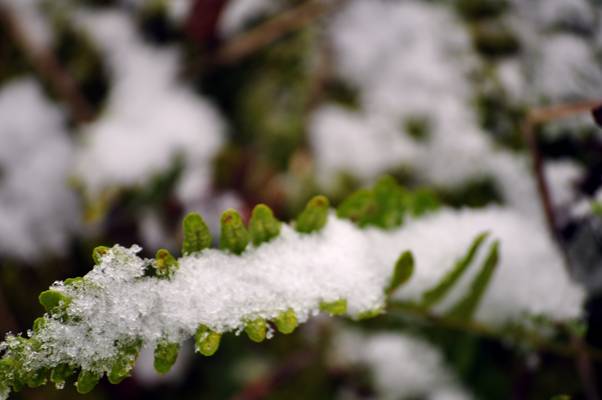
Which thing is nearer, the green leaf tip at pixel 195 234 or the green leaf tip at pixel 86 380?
the green leaf tip at pixel 86 380

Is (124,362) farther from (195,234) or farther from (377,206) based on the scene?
(377,206)

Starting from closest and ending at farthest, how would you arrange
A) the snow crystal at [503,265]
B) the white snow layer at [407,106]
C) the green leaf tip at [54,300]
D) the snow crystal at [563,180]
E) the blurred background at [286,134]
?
the green leaf tip at [54,300] → the snow crystal at [503,265] → the snow crystal at [563,180] → the blurred background at [286,134] → the white snow layer at [407,106]

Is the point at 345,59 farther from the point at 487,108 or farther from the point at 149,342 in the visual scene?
the point at 149,342

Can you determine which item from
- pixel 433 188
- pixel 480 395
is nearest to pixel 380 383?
pixel 480 395

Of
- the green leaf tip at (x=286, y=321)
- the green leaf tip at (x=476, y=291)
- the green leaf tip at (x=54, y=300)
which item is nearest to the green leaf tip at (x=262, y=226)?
the green leaf tip at (x=286, y=321)

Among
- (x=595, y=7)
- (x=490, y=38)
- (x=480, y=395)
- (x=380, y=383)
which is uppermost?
(x=490, y=38)

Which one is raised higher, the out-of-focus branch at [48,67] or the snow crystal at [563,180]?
the out-of-focus branch at [48,67]

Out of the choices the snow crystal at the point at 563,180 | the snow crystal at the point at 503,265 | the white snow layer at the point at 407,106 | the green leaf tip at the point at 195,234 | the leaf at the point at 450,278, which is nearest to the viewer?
the green leaf tip at the point at 195,234

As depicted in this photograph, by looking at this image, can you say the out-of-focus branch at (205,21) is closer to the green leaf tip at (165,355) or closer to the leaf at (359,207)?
the leaf at (359,207)
